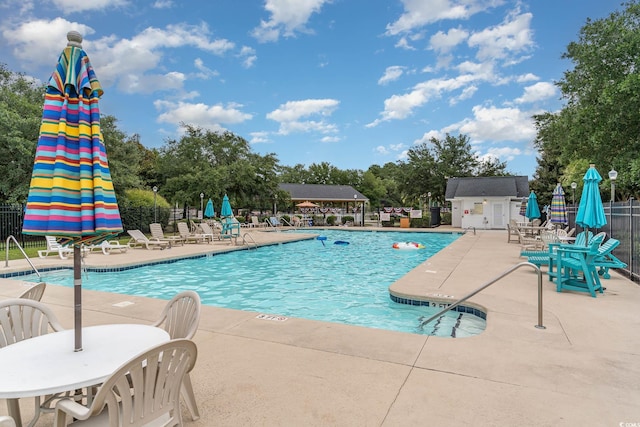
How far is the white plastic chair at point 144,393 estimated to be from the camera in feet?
5.44

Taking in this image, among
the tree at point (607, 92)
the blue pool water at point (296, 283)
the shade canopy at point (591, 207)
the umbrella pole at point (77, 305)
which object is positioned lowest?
the blue pool water at point (296, 283)

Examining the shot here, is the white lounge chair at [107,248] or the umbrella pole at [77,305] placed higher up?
the umbrella pole at [77,305]

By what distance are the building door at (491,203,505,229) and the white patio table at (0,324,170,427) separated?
27.6 metres

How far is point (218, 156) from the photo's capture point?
96.7 feet

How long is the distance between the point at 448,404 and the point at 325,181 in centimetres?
5730

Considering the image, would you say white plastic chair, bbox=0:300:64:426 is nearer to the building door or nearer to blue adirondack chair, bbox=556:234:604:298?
blue adirondack chair, bbox=556:234:604:298

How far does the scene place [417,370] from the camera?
3250mm

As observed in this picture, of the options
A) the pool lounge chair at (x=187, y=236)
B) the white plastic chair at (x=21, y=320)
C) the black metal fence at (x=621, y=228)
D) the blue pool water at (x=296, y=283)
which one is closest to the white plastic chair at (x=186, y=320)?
the white plastic chair at (x=21, y=320)

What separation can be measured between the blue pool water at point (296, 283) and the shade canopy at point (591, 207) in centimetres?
317

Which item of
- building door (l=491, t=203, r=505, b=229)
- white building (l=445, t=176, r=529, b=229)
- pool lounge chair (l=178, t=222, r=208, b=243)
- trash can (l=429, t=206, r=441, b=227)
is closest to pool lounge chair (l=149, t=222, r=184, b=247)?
pool lounge chair (l=178, t=222, r=208, b=243)

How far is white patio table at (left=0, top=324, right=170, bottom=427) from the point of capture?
1809mm

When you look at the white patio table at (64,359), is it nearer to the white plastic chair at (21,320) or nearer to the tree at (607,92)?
the white plastic chair at (21,320)

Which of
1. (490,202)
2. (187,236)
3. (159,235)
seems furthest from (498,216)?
(159,235)

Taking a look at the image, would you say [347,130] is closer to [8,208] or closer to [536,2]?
[536,2]
